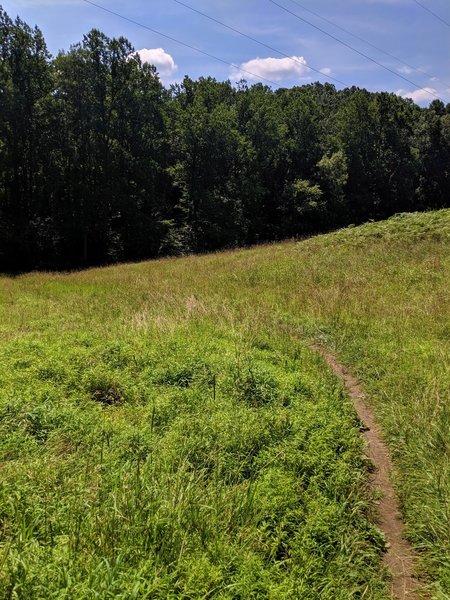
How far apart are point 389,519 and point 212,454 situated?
1550 millimetres

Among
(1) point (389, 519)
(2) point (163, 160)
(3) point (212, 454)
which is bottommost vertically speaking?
(1) point (389, 519)

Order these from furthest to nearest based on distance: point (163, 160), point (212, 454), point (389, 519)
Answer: point (163, 160) < point (212, 454) < point (389, 519)

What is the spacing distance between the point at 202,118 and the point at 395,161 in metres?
23.8

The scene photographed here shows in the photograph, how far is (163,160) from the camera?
33.7 m

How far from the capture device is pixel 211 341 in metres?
6.55

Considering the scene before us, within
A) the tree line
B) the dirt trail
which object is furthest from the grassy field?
the tree line

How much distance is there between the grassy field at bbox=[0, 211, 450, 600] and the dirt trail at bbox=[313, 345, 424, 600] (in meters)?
0.10

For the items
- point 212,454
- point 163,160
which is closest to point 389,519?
point 212,454

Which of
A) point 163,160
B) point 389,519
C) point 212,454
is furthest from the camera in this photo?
point 163,160

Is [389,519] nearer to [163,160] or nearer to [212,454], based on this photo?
[212,454]

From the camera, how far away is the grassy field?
8.25 ft

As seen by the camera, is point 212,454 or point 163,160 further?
point 163,160

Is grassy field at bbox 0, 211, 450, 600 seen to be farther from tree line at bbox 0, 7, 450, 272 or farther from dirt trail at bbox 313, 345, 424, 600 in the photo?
tree line at bbox 0, 7, 450, 272

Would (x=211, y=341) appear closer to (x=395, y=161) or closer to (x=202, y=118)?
(x=202, y=118)
